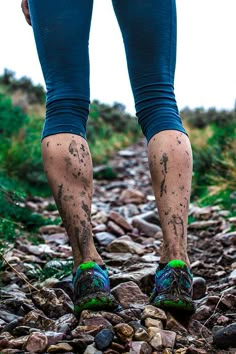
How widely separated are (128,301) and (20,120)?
6.41 metres

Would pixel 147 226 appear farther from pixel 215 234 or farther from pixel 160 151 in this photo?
Result: pixel 160 151

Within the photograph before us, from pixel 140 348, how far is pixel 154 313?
218 millimetres

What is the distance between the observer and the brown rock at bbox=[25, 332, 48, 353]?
5.76 ft

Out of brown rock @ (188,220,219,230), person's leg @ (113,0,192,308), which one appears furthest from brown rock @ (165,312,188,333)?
brown rock @ (188,220,219,230)

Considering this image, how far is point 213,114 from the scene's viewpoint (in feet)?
65.6

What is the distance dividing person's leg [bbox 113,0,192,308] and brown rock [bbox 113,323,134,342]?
0.28m

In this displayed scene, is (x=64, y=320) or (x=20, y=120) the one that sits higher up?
(x=20, y=120)

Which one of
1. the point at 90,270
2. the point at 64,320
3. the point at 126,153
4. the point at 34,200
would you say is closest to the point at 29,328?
the point at 64,320

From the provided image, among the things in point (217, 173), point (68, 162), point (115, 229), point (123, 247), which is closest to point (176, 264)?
point (68, 162)

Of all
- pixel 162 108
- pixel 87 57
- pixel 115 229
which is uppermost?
pixel 87 57

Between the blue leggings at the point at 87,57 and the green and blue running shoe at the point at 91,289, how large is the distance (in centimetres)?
48

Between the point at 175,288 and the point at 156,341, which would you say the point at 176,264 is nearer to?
the point at 175,288

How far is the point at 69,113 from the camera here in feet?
6.78

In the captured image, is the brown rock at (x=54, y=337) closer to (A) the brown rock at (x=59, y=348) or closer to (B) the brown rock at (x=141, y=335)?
(A) the brown rock at (x=59, y=348)
